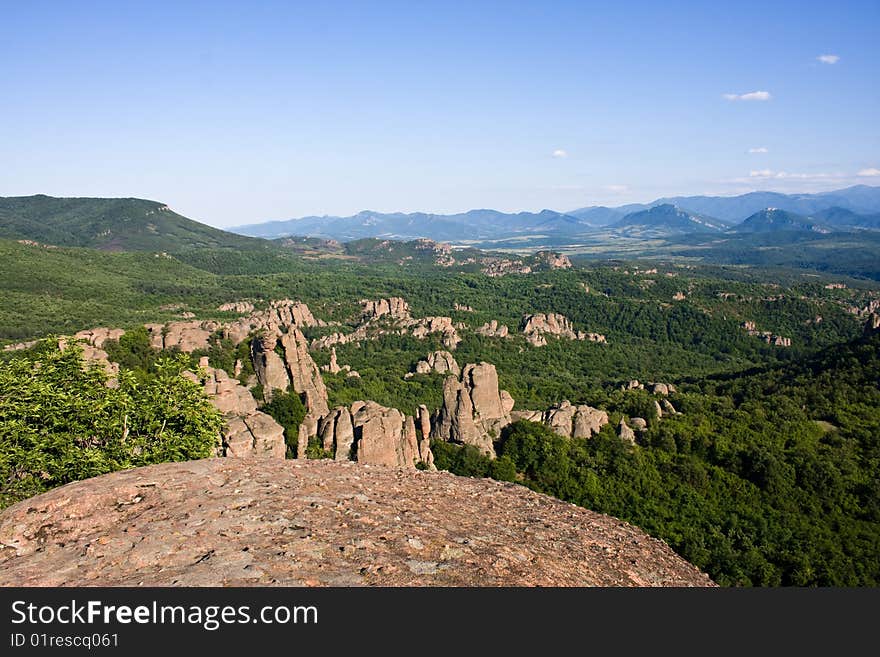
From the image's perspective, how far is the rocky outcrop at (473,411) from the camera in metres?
43.5

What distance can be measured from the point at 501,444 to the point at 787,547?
20.1 metres

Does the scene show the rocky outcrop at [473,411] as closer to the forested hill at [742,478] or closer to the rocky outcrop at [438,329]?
the forested hill at [742,478]

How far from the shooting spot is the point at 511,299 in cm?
17962

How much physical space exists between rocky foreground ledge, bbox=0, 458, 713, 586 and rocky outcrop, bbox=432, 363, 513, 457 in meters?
26.8

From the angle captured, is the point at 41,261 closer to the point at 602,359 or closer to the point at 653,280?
the point at 602,359

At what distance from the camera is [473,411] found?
4628cm

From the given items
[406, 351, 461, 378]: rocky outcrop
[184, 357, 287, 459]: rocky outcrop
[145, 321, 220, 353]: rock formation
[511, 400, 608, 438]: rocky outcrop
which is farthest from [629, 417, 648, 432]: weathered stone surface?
[145, 321, 220, 353]: rock formation

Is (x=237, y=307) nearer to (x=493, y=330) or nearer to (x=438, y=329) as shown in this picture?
(x=438, y=329)

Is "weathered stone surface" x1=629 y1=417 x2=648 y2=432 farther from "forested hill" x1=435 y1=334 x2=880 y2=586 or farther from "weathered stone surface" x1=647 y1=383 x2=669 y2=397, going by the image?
"weathered stone surface" x1=647 y1=383 x2=669 y2=397

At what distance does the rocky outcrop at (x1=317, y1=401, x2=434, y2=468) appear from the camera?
36781mm

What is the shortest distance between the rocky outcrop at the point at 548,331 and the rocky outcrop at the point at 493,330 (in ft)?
15.9

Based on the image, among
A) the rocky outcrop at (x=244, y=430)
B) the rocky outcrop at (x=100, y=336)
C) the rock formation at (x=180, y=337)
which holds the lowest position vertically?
the rocky outcrop at (x=244, y=430)

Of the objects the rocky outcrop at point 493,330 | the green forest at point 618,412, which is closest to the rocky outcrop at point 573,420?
the green forest at point 618,412

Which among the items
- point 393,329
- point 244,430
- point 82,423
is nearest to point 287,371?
point 244,430
